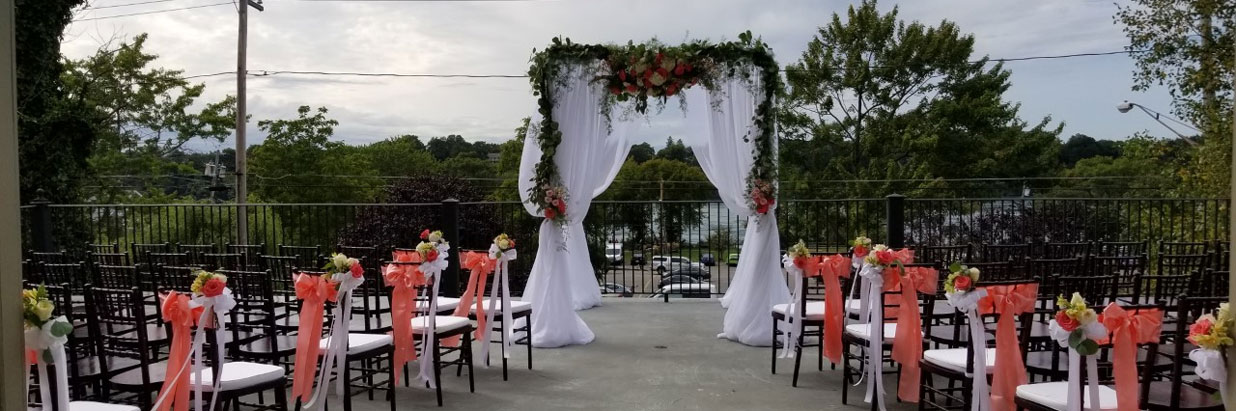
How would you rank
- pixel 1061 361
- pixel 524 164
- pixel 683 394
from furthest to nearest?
1. pixel 524 164
2. pixel 683 394
3. pixel 1061 361

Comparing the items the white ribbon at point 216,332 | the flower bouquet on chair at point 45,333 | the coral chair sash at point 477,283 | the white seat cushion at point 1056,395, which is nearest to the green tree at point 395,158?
the coral chair sash at point 477,283

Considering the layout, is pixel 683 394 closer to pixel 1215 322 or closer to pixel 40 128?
pixel 1215 322

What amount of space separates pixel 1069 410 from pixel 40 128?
1551 centimetres

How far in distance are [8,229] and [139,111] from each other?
20660mm

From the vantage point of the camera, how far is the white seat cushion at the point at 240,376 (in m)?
3.30

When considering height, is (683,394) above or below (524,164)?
below

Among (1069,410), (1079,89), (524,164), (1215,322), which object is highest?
(1079,89)

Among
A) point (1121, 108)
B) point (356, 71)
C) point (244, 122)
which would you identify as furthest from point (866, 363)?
point (356, 71)

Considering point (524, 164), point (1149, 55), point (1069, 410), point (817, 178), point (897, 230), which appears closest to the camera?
point (1069, 410)

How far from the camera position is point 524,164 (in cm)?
631

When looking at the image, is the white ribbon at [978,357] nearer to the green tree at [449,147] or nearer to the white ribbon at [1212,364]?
the white ribbon at [1212,364]

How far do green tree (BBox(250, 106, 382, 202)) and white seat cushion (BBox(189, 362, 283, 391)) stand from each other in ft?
68.5

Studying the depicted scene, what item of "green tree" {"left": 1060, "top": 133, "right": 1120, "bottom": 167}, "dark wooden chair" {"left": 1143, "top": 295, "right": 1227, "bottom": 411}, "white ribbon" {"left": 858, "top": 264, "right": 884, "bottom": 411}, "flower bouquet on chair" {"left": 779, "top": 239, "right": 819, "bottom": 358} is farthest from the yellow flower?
"green tree" {"left": 1060, "top": 133, "right": 1120, "bottom": 167}

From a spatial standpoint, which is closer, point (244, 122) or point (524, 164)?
point (524, 164)
